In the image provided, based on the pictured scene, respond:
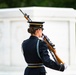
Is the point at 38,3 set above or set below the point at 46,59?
above

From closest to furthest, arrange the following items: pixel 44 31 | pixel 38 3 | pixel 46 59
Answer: pixel 46 59
pixel 44 31
pixel 38 3

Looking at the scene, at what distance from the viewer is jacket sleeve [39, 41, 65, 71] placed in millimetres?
7320

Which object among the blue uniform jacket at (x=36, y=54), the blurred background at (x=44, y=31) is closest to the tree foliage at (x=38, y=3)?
the blurred background at (x=44, y=31)

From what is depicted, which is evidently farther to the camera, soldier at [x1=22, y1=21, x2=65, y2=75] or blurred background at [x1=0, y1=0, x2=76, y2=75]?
blurred background at [x1=0, y1=0, x2=76, y2=75]

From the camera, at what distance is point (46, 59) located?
7324mm

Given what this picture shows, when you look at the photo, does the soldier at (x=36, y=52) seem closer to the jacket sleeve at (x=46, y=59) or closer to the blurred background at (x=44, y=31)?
the jacket sleeve at (x=46, y=59)

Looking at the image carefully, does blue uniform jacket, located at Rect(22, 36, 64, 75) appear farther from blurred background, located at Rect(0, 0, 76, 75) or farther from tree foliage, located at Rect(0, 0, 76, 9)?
tree foliage, located at Rect(0, 0, 76, 9)

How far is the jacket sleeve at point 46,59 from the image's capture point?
732 centimetres

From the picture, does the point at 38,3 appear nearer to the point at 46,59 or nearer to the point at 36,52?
the point at 36,52

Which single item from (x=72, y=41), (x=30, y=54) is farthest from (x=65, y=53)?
(x=30, y=54)

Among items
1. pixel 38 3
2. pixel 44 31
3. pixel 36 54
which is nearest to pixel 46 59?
pixel 36 54

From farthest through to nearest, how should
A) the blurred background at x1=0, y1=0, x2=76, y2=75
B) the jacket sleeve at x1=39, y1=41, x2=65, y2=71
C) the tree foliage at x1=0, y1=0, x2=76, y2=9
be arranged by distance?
the tree foliage at x1=0, y1=0, x2=76, y2=9 → the blurred background at x1=0, y1=0, x2=76, y2=75 → the jacket sleeve at x1=39, y1=41, x2=65, y2=71

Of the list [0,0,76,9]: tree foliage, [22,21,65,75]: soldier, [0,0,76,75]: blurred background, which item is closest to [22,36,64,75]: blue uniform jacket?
[22,21,65,75]: soldier

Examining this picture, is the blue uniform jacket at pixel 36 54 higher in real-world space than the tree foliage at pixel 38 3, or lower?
lower
